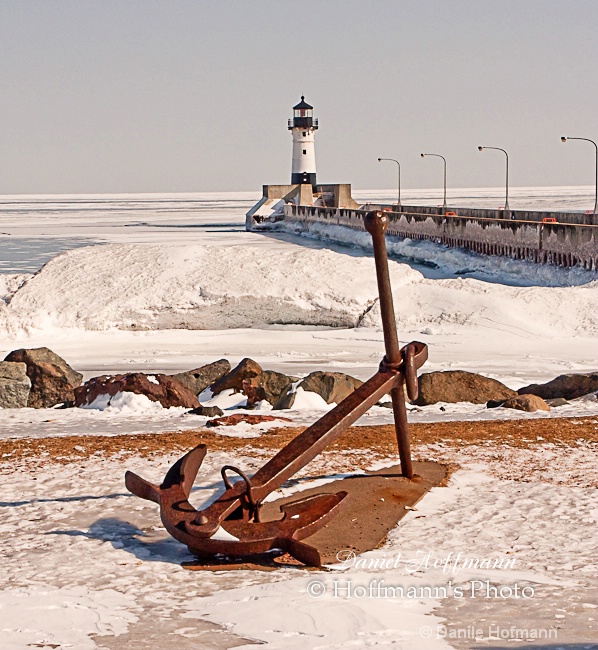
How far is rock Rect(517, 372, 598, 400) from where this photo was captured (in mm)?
14508

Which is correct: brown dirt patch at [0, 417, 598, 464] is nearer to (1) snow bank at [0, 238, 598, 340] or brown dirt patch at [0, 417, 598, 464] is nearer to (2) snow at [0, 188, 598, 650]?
(2) snow at [0, 188, 598, 650]

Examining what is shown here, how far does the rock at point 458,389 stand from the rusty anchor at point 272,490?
23.8 ft

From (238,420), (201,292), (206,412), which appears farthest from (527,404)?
(201,292)

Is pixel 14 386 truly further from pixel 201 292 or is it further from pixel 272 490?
pixel 201 292

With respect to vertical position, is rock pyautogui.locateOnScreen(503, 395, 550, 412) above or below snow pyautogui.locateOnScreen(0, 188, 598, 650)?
below

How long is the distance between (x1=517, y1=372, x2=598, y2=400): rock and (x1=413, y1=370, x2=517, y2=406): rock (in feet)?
1.66

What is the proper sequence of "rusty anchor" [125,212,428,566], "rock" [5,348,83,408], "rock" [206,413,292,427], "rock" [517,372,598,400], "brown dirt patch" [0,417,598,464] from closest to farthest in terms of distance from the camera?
"rusty anchor" [125,212,428,566]
"brown dirt patch" [0,417,598,464]
"rock" [206,413,292,427]
"rock" [517,372,598,400]
"rock" [5,348,83,408]

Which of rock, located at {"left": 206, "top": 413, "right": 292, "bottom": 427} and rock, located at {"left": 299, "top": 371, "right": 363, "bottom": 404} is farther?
rock, located at {"left": 299, "top": 371, "right": 363, "bottom": 404}

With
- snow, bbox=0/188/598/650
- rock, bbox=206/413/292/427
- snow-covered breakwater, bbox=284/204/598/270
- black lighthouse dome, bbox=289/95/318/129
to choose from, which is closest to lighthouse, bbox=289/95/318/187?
black lighthouse dome, bbox=289/95/318/129

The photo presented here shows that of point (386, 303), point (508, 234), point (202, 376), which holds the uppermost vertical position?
point (508, 234)

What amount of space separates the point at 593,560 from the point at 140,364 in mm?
15667

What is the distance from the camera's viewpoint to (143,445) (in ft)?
30.0

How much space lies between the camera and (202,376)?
17.0 m

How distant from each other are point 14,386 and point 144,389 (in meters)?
2.89
